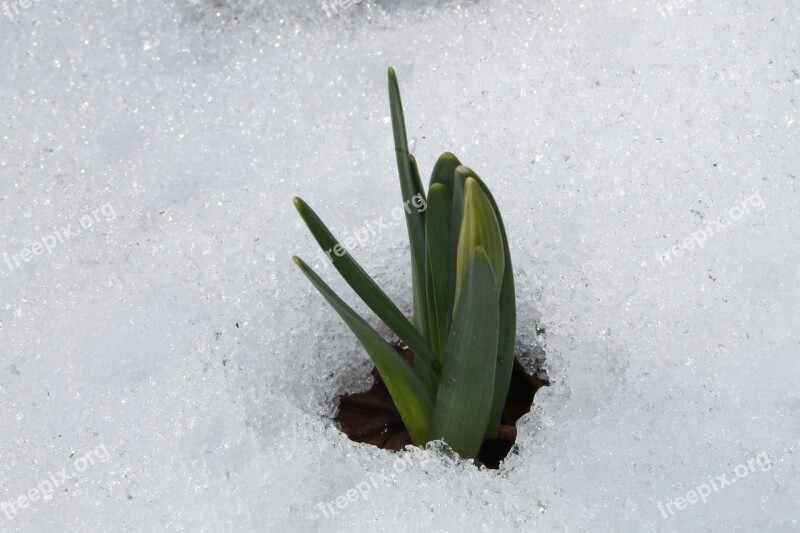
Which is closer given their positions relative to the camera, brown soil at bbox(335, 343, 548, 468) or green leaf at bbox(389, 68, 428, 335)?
green leaf at bbox(389, 68, 428, 335)

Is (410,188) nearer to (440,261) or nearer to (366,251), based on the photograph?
(440,261)

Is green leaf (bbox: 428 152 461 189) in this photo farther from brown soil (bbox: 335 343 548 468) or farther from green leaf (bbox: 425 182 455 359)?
brown soil (bbox: 335 343 548 468)

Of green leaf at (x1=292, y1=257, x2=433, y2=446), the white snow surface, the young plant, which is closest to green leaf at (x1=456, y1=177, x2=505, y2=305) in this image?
the young plant

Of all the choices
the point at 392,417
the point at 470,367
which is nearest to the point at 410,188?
the point at 470,367

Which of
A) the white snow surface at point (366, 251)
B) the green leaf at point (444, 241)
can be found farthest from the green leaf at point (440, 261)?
the white snow surface at point (366, 251)

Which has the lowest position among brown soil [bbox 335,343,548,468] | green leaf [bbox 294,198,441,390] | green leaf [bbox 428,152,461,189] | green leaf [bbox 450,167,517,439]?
brown soil [bbox 335,343,548,468]

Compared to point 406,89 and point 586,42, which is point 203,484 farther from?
point 586,42

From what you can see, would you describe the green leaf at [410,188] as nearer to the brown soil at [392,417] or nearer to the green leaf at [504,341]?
the green leaf at [504,341]
